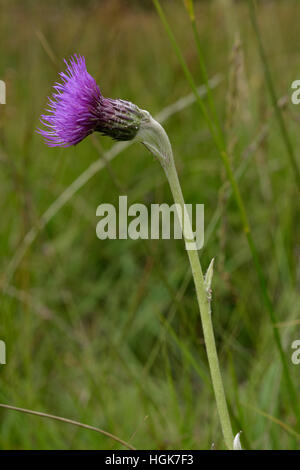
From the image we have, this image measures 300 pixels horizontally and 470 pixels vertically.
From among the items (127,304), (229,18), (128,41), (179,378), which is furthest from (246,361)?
(128,41)

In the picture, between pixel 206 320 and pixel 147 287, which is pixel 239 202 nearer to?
pixel 206 320

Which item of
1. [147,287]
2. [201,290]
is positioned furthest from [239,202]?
[147,287]

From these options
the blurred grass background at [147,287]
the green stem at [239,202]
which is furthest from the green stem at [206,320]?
the blurred grass background at [147,287]

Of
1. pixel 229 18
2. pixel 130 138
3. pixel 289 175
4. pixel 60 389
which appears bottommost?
pixel 60 389

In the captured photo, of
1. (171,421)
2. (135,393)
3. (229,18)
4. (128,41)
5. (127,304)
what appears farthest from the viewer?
(128,41)

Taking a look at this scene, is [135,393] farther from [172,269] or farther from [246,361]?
[172,269]

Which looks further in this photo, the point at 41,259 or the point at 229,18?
the point at 41,259
